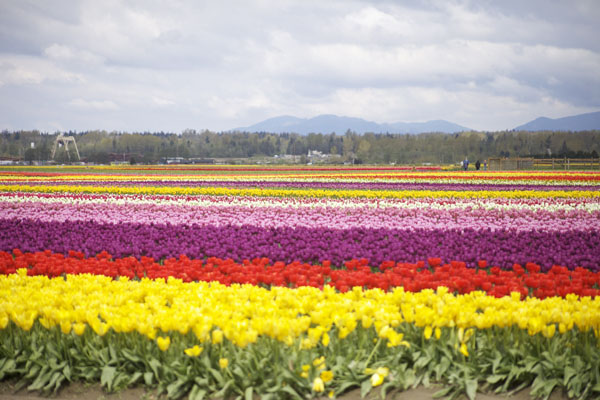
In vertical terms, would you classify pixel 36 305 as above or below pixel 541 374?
above

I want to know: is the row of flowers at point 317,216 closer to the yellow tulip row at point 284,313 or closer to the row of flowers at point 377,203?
the row of flowers at point 377,203

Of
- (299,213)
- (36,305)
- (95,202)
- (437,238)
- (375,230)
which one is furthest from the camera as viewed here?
(95,202)

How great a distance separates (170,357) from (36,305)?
5.03ft

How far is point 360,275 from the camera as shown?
19.4 ft

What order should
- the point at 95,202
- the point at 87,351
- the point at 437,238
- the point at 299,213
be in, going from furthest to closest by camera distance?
the point at 95,202
the point at 299,213
the point at 437,238
the point at 87,351

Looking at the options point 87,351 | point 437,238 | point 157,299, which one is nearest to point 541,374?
point 157,299

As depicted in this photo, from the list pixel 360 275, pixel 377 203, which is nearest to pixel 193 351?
pixel 360 275

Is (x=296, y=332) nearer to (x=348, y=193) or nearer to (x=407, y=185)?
(x=348, y=193)

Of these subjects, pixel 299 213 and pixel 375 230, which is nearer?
pixel 375 230

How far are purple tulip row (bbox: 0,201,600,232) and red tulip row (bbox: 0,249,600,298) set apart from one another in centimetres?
418

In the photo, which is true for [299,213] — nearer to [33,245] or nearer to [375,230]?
[375,230]

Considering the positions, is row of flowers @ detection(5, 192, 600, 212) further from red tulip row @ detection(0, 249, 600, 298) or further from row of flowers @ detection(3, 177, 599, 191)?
red tulip row @ detection(0, 249, 600, 298)

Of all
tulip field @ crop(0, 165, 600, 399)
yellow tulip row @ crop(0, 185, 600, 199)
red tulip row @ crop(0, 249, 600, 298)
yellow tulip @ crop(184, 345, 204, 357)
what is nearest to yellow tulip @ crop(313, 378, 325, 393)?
tulip field @ crop(0, 165, 600, 399)

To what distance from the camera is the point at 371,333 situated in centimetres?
452
